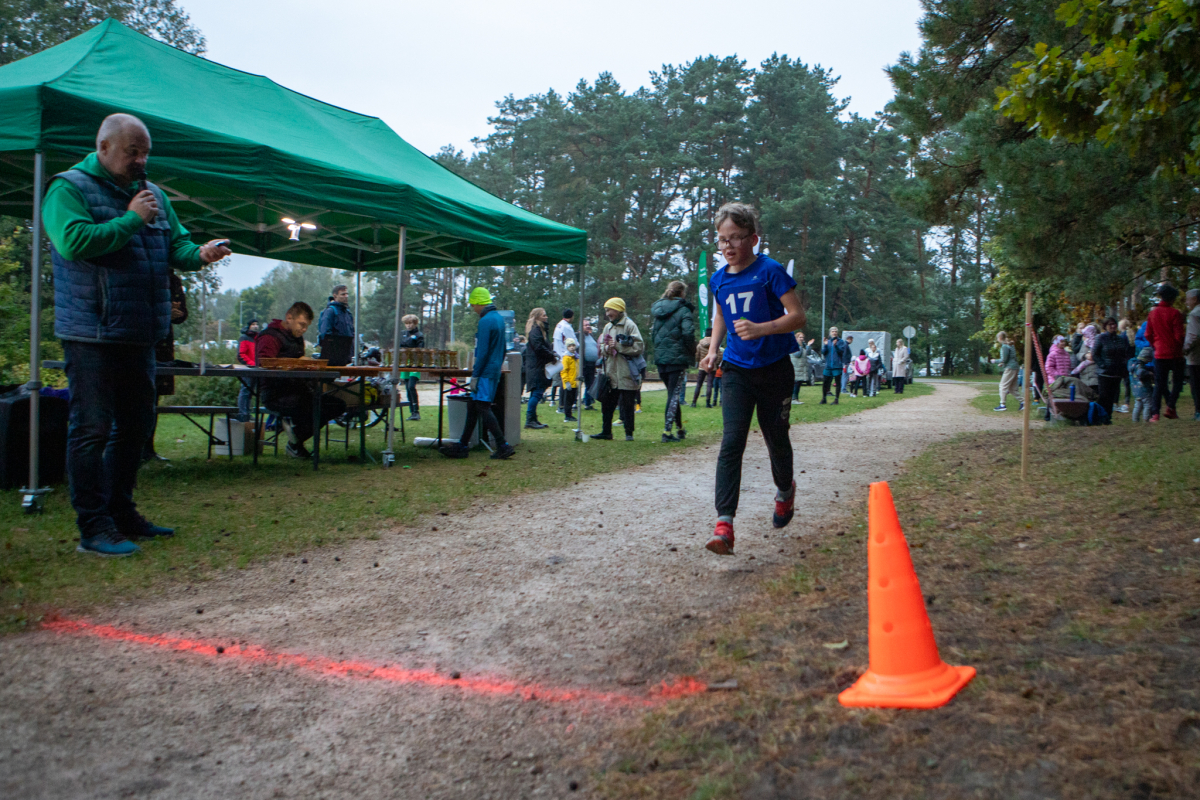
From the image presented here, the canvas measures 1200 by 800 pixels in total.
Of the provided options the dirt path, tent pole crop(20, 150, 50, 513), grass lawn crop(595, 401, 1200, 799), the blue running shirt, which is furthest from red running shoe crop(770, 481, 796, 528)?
tent pole crop(20, 150, 50, 513)

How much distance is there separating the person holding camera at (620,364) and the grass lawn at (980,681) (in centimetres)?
606

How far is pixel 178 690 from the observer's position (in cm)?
312

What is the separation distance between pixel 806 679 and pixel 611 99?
161 ft

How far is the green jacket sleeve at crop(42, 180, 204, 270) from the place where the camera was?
4664mm

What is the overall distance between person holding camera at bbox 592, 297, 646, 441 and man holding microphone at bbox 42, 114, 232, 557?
6.95 meters

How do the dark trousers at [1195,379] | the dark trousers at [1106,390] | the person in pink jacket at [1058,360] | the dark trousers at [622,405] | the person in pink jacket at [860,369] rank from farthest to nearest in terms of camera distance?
the person in pink jacket at [860,369]
the person in pink jacket at [1058,360]
the dark trousers at [1106,390]
the dark trousers at [1195,379]
the dark trousers at [622,405]

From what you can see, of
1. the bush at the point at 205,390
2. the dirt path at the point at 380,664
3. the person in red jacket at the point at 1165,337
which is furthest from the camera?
the bush at the point at 205,390

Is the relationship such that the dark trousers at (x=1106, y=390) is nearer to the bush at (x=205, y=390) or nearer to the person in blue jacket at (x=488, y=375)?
the person in blue jacket at (x=488, y=375)

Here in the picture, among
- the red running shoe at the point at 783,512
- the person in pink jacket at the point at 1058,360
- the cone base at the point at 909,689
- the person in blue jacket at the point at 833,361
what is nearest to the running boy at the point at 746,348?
the red running shoe at the point at 783,512

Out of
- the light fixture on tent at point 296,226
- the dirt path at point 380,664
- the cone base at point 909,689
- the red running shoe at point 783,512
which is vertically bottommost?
the dirt path at point 380,664

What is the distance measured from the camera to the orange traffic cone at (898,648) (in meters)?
2.76

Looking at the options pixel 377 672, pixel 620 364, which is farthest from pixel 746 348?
pixel 620 364

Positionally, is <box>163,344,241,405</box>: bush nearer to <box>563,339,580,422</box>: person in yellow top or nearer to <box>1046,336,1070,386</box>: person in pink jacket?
<box>563,339,580,422</box>: person in yellow top

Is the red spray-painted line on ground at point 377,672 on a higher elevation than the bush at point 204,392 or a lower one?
lower
